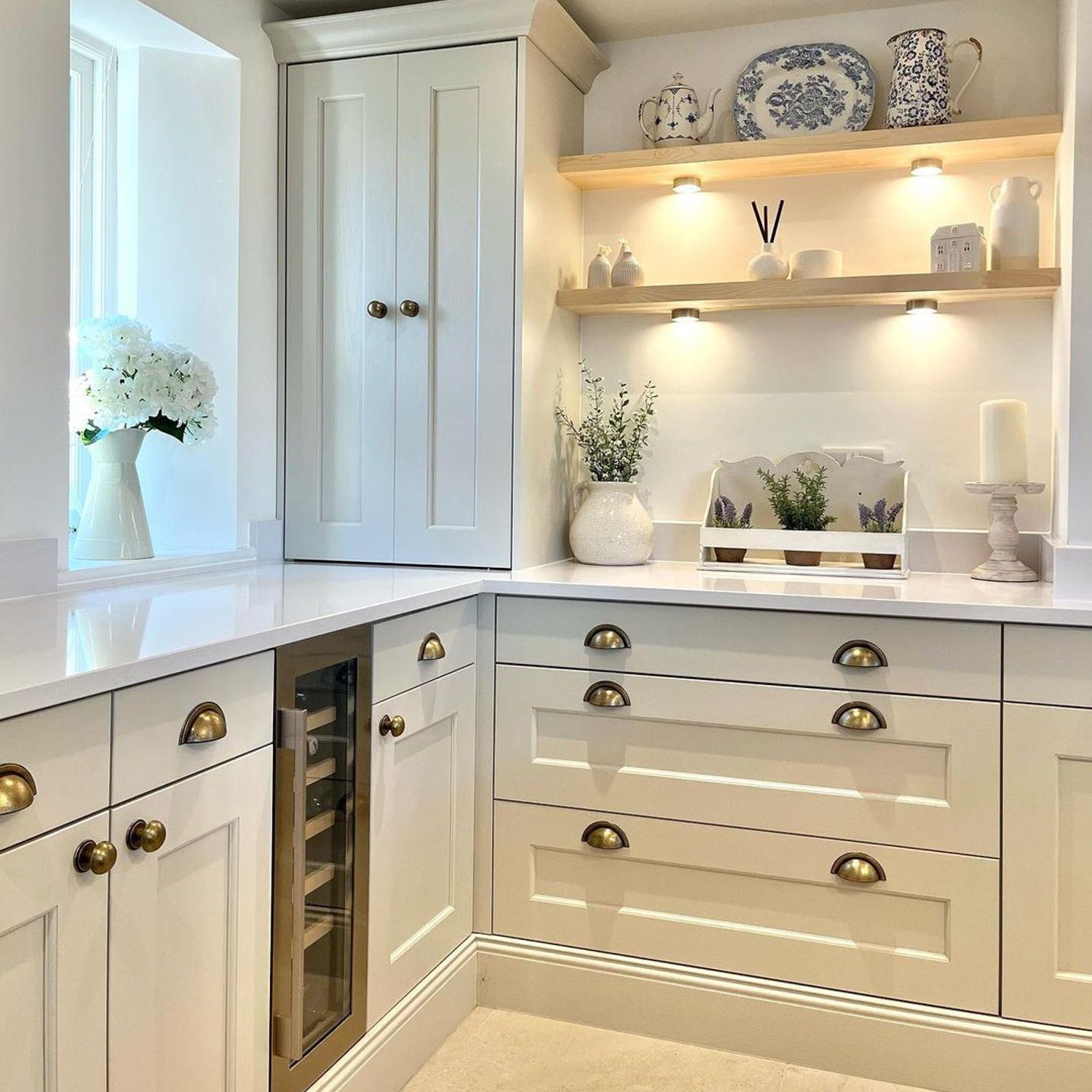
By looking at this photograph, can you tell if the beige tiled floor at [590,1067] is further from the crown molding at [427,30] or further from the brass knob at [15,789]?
the crown molding at [427,30]

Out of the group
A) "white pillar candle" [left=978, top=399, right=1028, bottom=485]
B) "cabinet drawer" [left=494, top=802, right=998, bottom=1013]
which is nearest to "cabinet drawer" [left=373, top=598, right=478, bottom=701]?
"cabinet drawer" [left=494, top=802, right=998, bottom=1013]

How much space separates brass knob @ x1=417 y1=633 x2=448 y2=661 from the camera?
2.01 m

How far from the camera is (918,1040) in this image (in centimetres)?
200

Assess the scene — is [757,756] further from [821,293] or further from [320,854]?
[821,293]

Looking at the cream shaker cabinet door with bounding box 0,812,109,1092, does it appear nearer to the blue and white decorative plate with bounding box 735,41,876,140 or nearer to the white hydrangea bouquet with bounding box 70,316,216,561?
the white hydrangea bouquet with bounding box 70,316,216,561

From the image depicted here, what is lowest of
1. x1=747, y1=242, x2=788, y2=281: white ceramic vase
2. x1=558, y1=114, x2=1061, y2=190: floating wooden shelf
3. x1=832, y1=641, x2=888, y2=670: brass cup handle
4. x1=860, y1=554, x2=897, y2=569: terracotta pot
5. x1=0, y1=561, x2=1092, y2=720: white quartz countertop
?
x1=832, y1=641, x2=888, y2=670: brass cup handle

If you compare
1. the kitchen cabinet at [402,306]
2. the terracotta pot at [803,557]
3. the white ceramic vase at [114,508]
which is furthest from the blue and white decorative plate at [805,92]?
the white ceramic vase at [114,508]

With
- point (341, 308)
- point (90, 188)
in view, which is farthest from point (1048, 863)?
point (90, 188)

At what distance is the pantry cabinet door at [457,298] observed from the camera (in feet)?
8.06

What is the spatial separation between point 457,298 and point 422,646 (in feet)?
2.93

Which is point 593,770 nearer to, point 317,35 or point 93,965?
point 93,965

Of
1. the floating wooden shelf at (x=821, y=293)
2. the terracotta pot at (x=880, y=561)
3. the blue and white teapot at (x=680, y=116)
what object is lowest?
the terracotta pot at (x=880, y=561)

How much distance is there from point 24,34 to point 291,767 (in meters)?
1.32

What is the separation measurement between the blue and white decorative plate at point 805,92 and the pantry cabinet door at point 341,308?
86 cm
